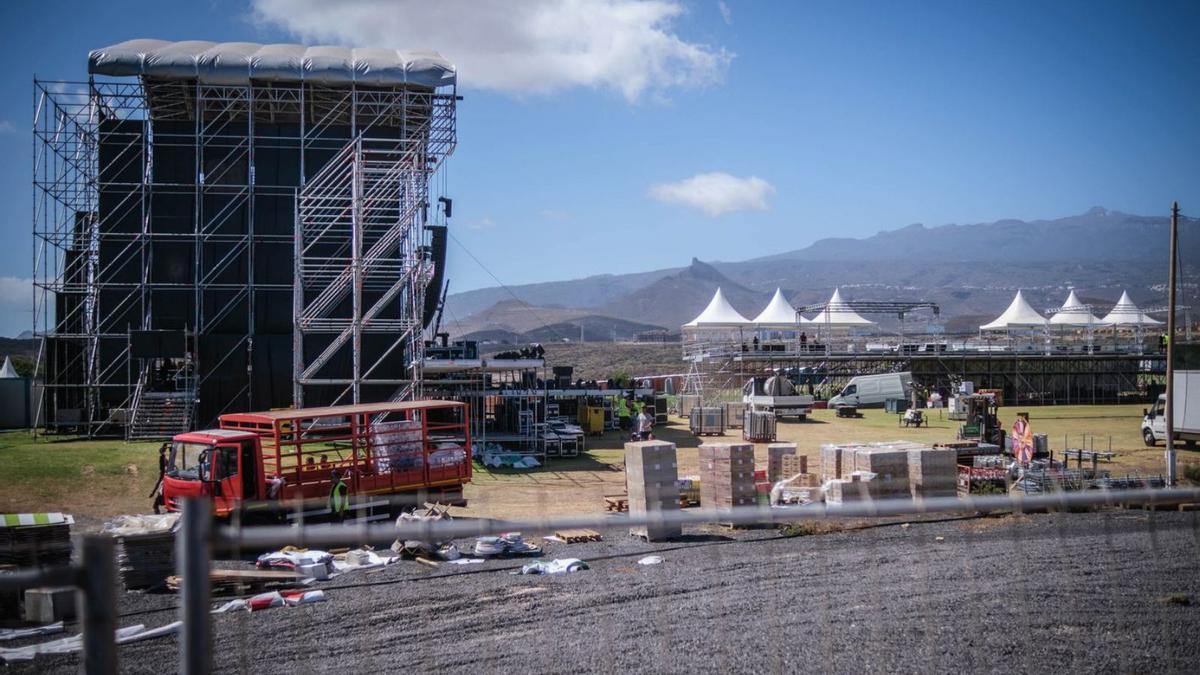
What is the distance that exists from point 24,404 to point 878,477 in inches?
1521

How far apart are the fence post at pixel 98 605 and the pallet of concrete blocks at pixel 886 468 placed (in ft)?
48.6

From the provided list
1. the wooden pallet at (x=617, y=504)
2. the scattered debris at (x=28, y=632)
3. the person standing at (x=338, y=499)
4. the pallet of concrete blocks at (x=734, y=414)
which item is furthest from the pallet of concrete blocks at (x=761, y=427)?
the scattered debris at (x=28, y=632)

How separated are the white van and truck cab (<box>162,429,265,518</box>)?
36622 mm

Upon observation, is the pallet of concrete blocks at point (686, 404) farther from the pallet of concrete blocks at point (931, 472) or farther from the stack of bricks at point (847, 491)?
the stack of bricks at point (847, 491)

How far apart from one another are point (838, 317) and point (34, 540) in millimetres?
57539

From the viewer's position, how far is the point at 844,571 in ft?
23.4

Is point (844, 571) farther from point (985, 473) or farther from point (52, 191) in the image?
point (52, 191)

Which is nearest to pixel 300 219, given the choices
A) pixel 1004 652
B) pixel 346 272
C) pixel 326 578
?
pixel 346 272

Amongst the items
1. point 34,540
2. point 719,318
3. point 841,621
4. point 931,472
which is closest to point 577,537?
point 931,472

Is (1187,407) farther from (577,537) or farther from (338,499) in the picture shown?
(338,499)

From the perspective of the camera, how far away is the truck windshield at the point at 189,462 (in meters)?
14.6

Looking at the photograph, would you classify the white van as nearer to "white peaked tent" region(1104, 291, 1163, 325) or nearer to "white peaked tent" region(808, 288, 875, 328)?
"white peaked tent" region(808, 288, 875, 328)

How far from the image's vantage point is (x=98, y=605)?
7.76 ft

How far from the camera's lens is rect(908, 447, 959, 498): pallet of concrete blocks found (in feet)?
52.4
